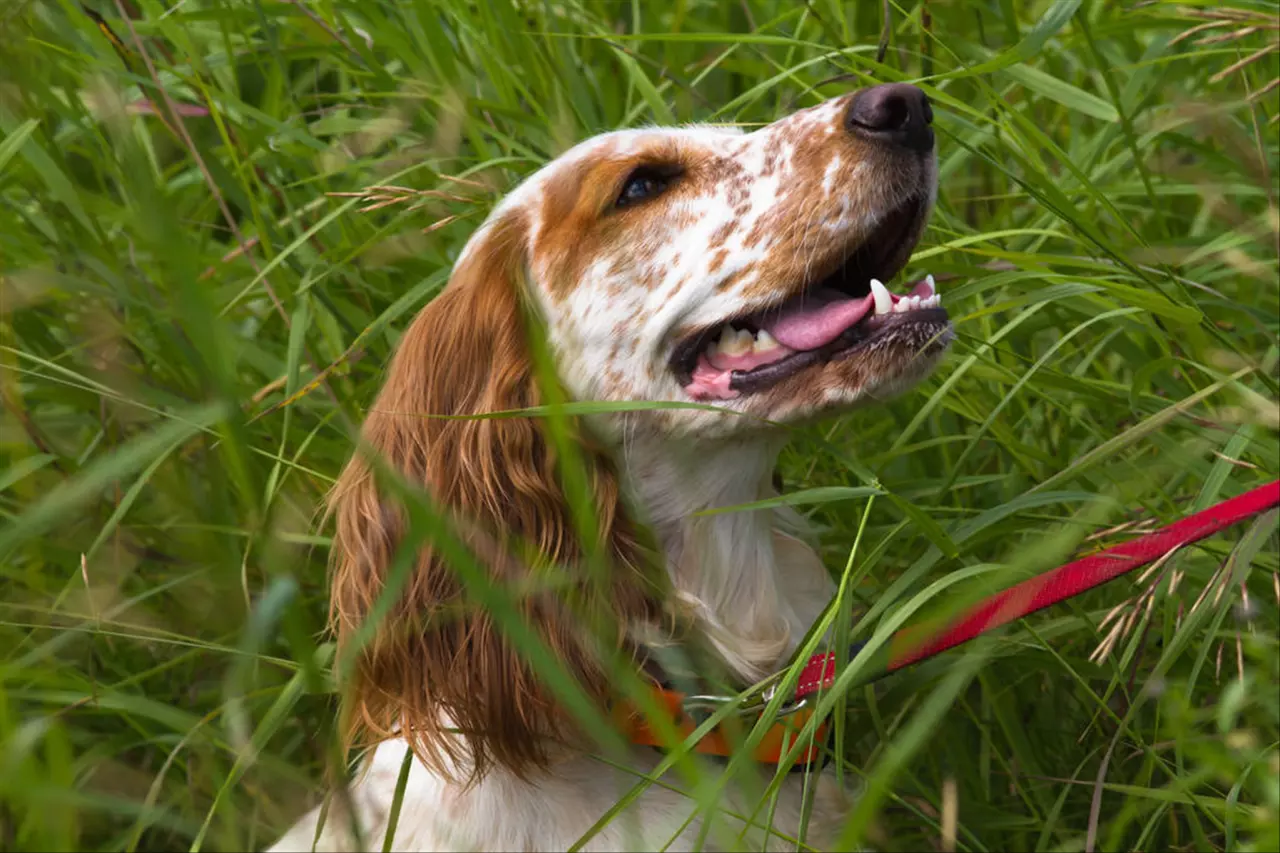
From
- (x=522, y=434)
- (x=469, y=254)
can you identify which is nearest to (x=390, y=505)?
(x=522, y=434)

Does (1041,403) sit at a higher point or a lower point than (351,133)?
lower

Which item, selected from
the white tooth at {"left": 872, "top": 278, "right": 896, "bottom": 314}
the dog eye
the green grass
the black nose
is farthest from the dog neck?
the black nose

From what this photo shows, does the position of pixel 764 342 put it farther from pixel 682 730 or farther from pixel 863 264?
pixel 682 730

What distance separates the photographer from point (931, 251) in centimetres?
231

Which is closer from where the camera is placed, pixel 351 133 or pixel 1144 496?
pixel 1144 496

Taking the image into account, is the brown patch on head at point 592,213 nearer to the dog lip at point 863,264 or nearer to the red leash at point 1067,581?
the dog lip at point 863,264

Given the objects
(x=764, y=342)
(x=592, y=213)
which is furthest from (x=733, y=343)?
(x=592, y=213)

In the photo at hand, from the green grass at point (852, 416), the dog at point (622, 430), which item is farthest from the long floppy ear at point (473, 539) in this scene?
the green grass at point (852, 416)

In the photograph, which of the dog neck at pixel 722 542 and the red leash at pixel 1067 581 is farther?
the dog neck at pixel 722 542

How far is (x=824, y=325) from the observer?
2139mm

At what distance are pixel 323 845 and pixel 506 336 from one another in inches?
34.1

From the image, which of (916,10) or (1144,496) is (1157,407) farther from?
(916,10)

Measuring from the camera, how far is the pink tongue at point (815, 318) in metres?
2.11

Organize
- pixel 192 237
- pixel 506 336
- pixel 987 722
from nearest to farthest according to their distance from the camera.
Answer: pixel 506 336 → pixel 987 722 → pixel 192 237
